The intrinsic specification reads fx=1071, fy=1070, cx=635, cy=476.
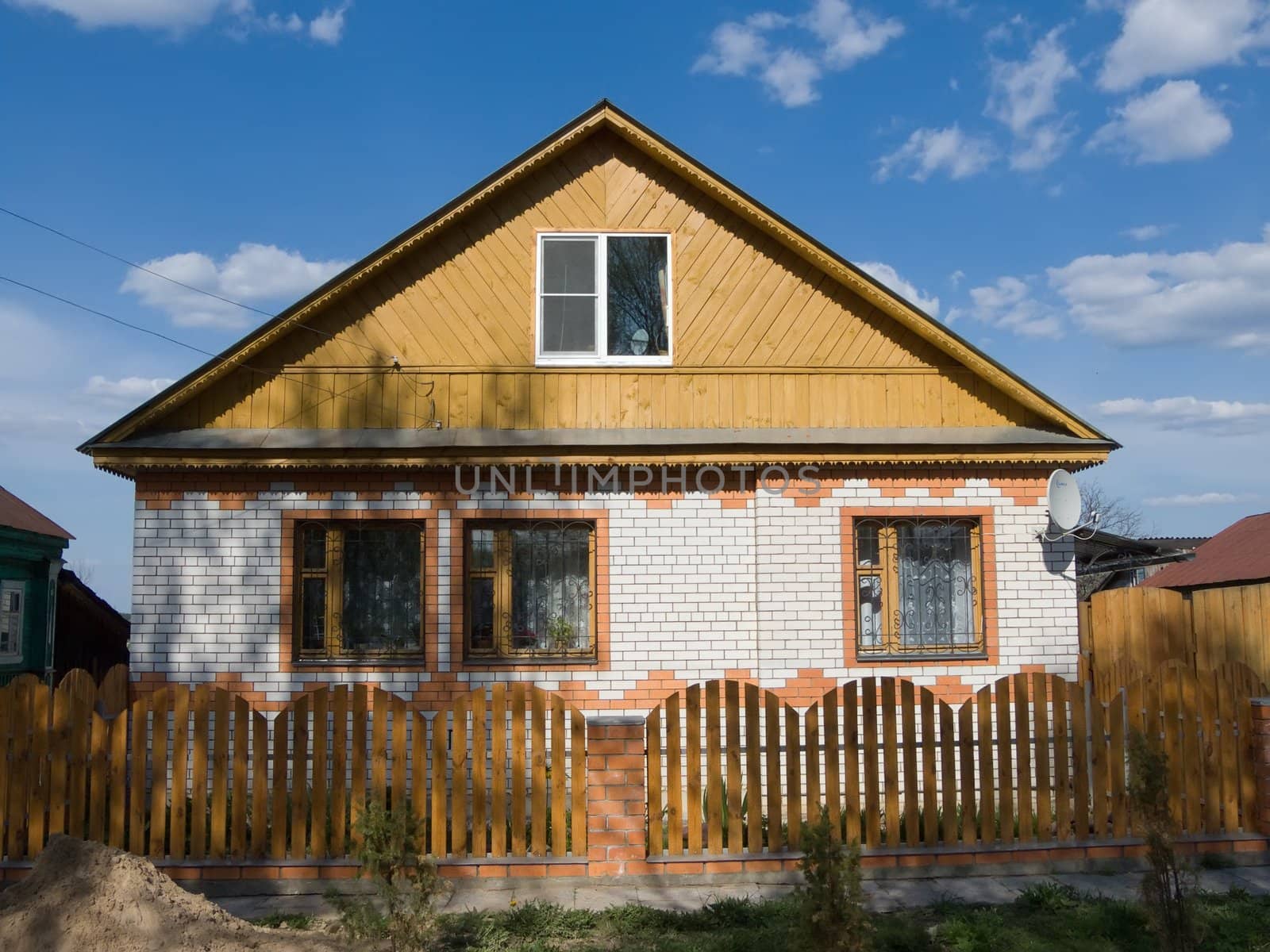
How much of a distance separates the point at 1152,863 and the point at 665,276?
22.9 feet

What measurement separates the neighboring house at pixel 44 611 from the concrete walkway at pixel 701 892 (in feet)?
28.5

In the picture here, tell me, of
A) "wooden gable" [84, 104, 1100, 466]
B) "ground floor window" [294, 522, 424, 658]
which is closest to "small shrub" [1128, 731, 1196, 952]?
"wooden gable" [84, 104, 1100, 466]

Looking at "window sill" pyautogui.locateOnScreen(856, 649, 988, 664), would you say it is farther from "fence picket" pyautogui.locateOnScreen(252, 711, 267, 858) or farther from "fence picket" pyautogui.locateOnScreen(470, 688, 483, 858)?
"fence picket" pyautogui.locateOnScreen(252, 711, 267, 858)

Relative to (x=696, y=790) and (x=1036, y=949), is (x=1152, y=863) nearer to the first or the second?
(x=1036, y=949)

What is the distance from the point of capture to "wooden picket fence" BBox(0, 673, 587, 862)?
271 inches

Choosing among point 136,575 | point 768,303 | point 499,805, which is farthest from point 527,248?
point 499,805

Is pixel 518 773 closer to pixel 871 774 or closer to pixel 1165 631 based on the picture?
pixel 871 774

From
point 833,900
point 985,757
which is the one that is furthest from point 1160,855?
point 985,757

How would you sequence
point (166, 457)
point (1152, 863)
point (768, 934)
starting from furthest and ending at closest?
point (166, 457) → point (768, 934) → point (1152, 863)

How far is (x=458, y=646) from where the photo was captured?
9750 millimetres

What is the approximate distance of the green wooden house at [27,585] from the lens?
1432 centimetres

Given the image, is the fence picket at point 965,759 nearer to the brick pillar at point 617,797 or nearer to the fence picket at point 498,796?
the brick pillar at point 617,797

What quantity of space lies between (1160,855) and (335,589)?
719 cm

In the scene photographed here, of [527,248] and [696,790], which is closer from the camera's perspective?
[696,790]
